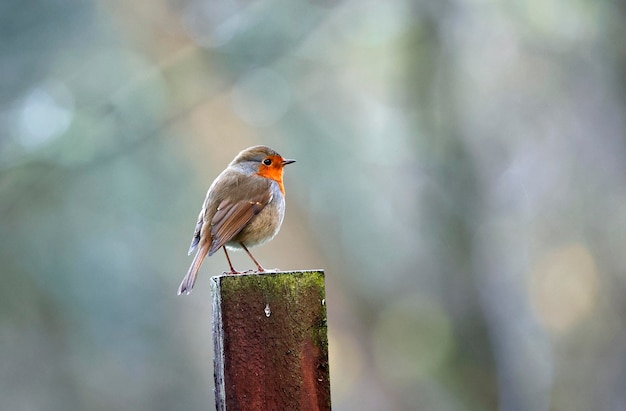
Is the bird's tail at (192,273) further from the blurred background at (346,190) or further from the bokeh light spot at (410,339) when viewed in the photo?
the bokeh light spot at (410,339)

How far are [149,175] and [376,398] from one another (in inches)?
144

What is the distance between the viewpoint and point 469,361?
8.44 metres

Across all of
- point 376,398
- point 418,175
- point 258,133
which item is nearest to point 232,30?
point 258,133

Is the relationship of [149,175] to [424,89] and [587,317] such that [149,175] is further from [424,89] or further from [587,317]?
[587,317]

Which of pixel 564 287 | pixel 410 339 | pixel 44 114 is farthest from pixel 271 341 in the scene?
pixel 410 339

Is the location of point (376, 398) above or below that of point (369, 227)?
below

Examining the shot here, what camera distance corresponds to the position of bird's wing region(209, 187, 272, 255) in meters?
3.37

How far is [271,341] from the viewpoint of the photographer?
6.33 feet

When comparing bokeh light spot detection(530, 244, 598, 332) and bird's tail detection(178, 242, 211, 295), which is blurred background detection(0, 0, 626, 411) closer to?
bokeh light spot detection(530, 244, 598, 332)

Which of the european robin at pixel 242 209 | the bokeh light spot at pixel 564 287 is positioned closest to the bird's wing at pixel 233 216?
the european robin at pixel 242 209

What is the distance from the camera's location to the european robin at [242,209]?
3.40 meters

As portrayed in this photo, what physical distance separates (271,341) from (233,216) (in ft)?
5.19

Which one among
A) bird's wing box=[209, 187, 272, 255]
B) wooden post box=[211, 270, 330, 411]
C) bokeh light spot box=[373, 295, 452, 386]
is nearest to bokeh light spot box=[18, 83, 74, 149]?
bird's wing box=[209, 187, 272, 255]

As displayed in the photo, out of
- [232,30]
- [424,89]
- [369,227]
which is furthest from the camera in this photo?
[369,227]
